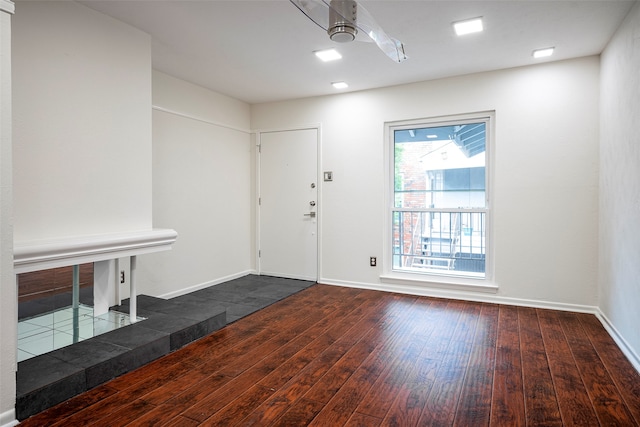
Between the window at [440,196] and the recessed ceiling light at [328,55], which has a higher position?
the recessed ceiling light at [328,55]

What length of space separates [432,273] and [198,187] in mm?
2872

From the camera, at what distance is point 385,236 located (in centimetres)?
450

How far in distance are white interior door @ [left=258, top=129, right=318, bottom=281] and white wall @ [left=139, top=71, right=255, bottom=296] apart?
0.84 ft

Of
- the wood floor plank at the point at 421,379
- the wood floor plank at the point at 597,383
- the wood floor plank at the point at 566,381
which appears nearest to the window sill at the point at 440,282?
the wood floor plank at the point at 421,379

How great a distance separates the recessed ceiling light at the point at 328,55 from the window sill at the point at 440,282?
8.11 ft

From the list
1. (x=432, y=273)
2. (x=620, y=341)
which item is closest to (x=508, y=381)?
(x=620, y=341)

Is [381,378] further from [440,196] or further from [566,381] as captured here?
[440,196]

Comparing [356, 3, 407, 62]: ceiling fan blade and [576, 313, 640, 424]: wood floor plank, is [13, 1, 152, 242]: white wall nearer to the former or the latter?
[356, 3, 407, 62]: ceiling fan blade

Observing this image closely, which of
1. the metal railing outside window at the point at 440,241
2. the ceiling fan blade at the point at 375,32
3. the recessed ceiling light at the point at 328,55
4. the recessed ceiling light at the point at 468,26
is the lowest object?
the metal railing outside window at the point at 440,241

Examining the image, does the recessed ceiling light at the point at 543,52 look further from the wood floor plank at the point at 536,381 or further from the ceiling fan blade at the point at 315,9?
the wood floor plank at the point at 536,381

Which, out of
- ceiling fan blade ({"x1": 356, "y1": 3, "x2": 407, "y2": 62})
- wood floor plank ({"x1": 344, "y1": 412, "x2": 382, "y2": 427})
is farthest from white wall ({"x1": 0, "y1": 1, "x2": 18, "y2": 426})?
ceiling fan blade ({"x1": 356, "y1": 3, "x2": 407, "y2": 62})

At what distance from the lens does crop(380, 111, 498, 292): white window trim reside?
398 centimetres

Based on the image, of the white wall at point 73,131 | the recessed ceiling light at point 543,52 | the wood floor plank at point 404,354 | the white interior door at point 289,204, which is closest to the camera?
the wood floor plank at point 404,354

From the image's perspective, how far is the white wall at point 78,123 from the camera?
2.27 metres
